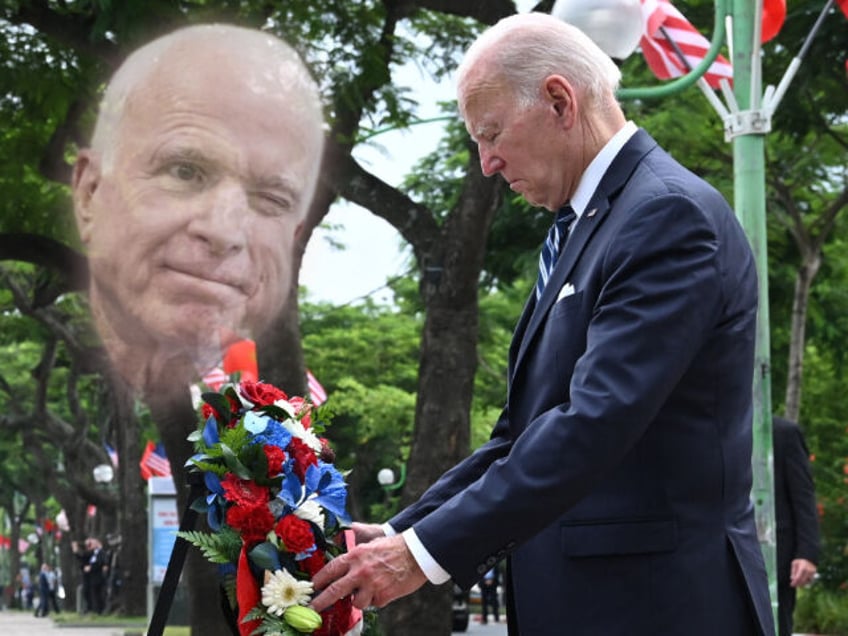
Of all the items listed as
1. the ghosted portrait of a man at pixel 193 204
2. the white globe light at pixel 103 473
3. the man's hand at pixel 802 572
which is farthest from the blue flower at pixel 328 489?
the white globe light at pixel 103 473

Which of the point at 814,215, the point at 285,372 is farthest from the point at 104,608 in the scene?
the point at 285,372

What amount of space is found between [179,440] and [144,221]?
7.51 ft

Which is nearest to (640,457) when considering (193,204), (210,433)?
(210,433)

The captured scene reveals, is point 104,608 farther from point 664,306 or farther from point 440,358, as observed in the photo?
point 664,306

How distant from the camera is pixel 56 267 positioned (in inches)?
663

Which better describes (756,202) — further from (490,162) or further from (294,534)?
(294,534)

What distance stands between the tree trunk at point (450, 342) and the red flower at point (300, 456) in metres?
10.00

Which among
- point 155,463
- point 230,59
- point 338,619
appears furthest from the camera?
point 155,463

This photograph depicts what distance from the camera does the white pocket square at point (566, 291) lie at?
3266mm

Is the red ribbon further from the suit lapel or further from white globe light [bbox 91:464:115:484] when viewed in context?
white globe light [bbox 91:464:115:484]

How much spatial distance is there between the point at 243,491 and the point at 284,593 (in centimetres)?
24

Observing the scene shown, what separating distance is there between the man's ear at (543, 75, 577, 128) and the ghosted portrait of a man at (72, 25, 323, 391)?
12.4 m

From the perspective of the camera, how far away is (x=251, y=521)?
3383mm

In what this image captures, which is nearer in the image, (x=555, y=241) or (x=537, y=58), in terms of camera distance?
(x=537, y=58)
